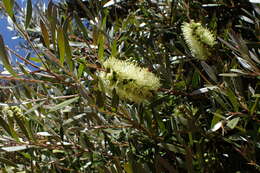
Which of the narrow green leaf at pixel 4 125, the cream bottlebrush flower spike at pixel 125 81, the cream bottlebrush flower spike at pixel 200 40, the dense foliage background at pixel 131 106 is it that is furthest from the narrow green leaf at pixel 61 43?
the cream bottlebrush flower spike at pixel 200 40

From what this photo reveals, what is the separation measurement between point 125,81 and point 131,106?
1.09ft

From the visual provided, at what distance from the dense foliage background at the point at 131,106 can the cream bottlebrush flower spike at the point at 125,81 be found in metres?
0.05

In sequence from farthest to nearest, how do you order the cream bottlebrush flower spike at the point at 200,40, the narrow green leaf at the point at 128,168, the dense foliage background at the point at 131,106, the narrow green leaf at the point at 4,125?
the cream bottlebrush flower spike at the point at 200,40 → the narrow green leaf at the point at 4,125 → the dense foliage background at the point at 131,106 → the narrow green leaf at the point at 128,168

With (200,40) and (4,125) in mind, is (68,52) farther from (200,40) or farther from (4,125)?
(200,40)

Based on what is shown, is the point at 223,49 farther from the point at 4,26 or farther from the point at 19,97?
the point at 4,26

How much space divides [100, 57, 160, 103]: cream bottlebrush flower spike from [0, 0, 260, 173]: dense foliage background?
53 mm

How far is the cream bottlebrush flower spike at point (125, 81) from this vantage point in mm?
1118

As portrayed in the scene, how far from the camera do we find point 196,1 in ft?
6.75

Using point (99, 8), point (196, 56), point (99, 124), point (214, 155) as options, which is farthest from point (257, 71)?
point (99, 8)

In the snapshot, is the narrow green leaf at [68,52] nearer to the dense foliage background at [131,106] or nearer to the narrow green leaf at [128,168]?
the dense foliage background at [131,106]

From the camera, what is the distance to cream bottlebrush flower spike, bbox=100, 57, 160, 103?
3.67 ft

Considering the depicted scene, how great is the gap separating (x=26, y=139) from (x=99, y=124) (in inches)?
13.9

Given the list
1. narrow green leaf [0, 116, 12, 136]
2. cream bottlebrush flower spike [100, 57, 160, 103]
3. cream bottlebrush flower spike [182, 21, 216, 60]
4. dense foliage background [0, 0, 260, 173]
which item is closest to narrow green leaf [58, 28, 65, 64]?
dense foliage background [0, 0, 260, 173]

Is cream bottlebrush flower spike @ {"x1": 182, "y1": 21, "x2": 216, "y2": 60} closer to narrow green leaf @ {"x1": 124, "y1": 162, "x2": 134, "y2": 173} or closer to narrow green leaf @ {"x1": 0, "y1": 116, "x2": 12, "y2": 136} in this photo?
narrow green leaf @ {"x1": 124, "y1": 162, "x2": 134, "y2": 173}
